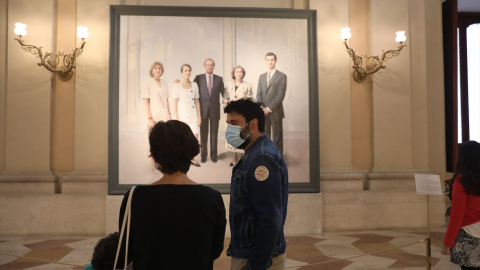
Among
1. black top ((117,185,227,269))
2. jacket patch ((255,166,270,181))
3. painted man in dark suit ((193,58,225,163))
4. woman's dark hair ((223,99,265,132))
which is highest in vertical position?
painted man in dark suit ((193,58,225,163))

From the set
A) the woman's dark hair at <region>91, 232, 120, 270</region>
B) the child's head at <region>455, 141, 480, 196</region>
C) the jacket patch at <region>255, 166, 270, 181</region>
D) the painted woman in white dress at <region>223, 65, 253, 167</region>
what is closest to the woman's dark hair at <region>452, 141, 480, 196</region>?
the child's head at <region>455, 141, 480, 196</region>

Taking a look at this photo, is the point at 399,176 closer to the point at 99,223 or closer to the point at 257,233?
the point at 99,223

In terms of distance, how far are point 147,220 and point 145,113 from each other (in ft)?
19.4

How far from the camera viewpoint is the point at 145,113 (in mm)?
7688

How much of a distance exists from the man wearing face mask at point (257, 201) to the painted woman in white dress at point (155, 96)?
5146 mm

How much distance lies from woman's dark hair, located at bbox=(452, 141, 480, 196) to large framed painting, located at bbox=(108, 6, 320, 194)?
431 cm

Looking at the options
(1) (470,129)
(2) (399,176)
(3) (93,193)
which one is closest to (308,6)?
(2) (399,176)

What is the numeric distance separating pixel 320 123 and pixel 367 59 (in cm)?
156

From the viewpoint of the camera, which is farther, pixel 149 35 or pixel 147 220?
pixel 149 35

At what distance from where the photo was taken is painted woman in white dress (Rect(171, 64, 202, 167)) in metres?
7.77

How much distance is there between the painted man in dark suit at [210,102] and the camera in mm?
7781

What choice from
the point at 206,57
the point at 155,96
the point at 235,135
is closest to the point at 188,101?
the point at 155,96

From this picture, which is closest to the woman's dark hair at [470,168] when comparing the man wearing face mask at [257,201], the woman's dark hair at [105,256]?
the man wearing face mask at [257,201]

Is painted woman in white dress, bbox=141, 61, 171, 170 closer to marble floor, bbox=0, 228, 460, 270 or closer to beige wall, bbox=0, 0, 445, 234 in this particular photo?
beige wall, bbox=0, 0, 445, 234
